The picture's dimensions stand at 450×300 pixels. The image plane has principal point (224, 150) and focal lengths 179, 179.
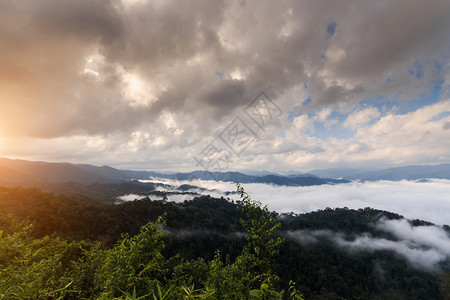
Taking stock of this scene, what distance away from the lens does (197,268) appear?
32844 mm

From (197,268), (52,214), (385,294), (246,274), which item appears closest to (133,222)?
(52,214)

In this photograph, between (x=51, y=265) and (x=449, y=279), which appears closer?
(x=51, y=265)

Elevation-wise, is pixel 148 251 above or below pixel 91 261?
above

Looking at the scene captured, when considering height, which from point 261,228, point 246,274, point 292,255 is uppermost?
point 261,228

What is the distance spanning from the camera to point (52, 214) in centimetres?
9581

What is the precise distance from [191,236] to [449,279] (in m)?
156

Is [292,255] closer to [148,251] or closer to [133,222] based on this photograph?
[133,222]

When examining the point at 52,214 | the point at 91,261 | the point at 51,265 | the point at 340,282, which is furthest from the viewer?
the point at 340,282

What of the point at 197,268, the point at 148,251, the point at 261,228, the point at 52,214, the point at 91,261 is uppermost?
the point at 261,228

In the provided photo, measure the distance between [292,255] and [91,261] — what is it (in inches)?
7450

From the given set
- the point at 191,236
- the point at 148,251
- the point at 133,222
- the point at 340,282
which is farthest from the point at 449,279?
the point at 133,222

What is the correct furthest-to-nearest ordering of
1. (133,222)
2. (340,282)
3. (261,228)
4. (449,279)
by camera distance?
1. (340,282)
2. (133,222)
3. (449,279)
4. (261,228)

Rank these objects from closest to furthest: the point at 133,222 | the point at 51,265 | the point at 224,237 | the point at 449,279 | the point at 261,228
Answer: the point at 261,228 → the point at 51,265 → the point at 449,279 → the point at 133,222 → the point at 224,237

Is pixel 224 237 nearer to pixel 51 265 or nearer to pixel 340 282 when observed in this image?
pixel 340 282
